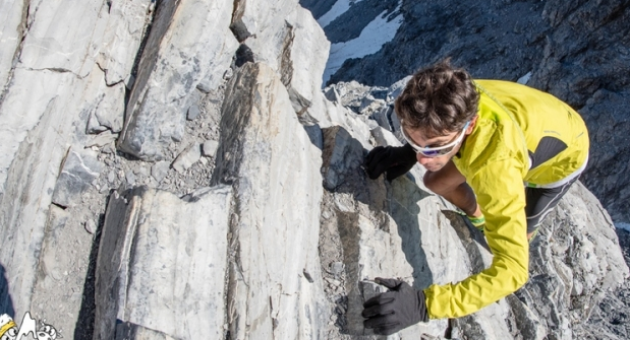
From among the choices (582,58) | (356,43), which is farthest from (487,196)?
(356,43)

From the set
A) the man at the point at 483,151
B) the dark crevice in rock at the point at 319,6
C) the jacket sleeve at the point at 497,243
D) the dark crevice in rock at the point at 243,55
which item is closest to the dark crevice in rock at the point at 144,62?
the dark crevice in rock at the point at 243,55

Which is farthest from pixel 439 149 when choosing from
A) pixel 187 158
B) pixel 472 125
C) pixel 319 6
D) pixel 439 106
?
pixel 319 6

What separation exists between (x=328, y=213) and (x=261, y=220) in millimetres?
1190

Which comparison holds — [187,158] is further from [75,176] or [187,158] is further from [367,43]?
[367,43]

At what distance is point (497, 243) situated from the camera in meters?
4.43

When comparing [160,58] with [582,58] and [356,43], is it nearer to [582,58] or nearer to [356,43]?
[582,58]

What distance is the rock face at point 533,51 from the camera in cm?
2078

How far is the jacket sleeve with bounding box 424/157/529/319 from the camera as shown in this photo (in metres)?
4.23

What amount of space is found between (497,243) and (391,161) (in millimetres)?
1918

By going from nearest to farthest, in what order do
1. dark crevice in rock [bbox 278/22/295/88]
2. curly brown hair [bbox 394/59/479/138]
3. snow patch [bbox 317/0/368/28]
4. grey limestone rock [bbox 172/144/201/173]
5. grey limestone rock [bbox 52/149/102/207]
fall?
curly brown hair [bbox 394/59/479/138]
grey limestone rock [bbox 52/149/102/207]
grey limestone rock [bbox 172/144/201/173]
dark crevice in rock [bbox 278/22/295/88]
snow patch [bbox 317/0/368/28]

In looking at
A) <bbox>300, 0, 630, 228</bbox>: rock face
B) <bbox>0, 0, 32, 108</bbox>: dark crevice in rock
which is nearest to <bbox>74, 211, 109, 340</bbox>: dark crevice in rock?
<bbox>0, 0, 32, 108</bbox>: dark crevice in rock

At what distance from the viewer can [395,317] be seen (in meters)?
4.64

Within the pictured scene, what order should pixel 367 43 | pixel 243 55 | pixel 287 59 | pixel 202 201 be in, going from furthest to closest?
1. pixel 367 43
2. pixel 287 59
3. pixel 243 55
4. pixel 202 201

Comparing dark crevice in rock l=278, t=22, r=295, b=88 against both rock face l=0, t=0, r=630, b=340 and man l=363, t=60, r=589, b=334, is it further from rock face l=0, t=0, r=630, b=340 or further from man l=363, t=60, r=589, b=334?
man l=363, t=60, r=589, b=334
